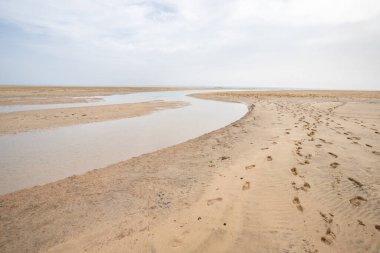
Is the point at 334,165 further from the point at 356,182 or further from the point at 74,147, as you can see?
the point at 74,147

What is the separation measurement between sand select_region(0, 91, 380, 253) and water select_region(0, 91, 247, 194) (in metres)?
1.03

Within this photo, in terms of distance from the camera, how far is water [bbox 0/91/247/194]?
734 centimetres

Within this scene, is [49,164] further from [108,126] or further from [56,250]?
[108,126]

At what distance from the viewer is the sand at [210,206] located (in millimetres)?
3881

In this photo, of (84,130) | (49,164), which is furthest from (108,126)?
(49,164)

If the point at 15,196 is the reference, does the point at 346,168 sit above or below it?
above

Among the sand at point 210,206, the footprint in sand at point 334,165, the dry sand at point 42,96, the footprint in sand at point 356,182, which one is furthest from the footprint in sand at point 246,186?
the dry sand at point 42,96

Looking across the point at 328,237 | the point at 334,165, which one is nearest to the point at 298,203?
the point at 328,237

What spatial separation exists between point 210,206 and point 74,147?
309 inches

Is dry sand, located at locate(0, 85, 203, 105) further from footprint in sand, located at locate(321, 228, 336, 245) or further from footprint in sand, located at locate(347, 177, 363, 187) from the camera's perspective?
footprint in sand, located at locate(321, 228, 336, 245)

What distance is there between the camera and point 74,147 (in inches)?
406

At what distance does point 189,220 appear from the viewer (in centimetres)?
451

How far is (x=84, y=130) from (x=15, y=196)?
8.79 meters

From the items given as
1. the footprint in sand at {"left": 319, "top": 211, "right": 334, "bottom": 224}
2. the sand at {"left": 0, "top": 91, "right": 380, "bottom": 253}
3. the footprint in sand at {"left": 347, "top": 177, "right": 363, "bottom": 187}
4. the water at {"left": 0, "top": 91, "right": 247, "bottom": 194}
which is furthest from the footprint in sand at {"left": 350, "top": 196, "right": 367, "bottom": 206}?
the water at {"left": 0, "top": 91, "right": 247, "bottom": 194}
